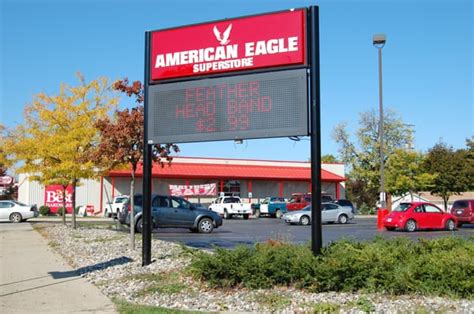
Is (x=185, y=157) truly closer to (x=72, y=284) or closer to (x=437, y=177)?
(x=437, y=177)

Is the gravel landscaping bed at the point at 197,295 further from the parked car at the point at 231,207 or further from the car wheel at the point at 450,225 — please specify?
the parked car at the point at 231,207

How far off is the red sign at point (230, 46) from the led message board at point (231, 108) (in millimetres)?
385

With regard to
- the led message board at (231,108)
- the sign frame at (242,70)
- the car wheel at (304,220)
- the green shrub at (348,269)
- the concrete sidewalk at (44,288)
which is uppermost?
the sign frame at (242,70)

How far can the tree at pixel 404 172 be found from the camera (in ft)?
180

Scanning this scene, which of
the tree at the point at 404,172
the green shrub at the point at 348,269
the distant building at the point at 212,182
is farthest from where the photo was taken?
the tree at the point at 404,172

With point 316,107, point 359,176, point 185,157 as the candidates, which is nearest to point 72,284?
point 316,107

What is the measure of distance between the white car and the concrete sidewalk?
20837mm

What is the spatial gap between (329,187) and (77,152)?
41.7 m

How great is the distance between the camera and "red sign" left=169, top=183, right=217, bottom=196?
164 ft

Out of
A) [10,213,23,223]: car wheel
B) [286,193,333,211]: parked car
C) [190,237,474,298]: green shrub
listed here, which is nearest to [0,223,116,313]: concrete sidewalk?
[190,237,474,298]: green shrub

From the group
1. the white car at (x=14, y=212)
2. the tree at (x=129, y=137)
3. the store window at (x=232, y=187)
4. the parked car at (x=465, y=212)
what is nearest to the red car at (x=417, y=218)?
the parked car at (x=465, y=212)

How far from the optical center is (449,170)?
53312mm

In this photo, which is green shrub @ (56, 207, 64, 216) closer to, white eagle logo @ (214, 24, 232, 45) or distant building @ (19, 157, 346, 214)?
distant building @ (19, 157, 346, 214)

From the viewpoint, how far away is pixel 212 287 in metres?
9.12
